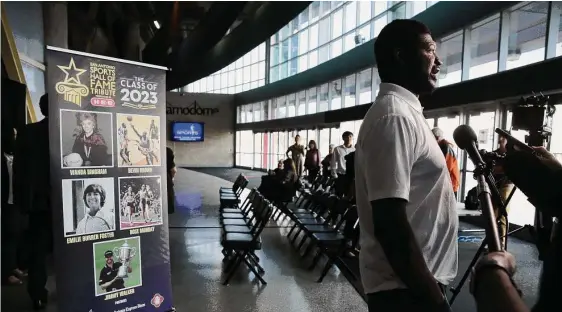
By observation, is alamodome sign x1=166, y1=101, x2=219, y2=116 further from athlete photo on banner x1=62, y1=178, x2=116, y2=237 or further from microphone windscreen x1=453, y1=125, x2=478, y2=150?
microphone windscreen x1=453, y1=125, x2=478, y2=150

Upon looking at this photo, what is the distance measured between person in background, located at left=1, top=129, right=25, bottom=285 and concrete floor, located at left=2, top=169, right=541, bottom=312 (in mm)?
173

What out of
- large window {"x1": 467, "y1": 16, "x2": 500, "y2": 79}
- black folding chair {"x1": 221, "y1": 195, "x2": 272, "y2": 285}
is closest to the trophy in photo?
black folding chair {"x1": 221, "y1": 195, "x2": 272, "y2": 285}

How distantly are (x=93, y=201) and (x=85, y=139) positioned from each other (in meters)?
0.41

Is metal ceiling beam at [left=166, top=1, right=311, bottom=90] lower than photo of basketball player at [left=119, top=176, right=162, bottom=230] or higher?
higher

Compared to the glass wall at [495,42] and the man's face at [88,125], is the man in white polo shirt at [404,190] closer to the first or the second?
the man's face at [88,125]

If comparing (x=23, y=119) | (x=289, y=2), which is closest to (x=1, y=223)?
(x=23, y=119)

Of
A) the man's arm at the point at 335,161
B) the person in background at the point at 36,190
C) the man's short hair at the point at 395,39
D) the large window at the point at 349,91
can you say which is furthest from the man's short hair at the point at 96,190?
the large window at the point at 349,91

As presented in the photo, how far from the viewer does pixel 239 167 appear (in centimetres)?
2112

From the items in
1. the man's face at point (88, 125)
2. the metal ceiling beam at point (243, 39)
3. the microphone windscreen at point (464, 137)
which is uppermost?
the metal ceiling beam at point (243, 39)

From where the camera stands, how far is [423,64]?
1021mm

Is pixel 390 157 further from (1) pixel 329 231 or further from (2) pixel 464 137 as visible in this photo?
(1) pixel 329 231

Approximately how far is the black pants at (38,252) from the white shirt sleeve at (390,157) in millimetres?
2811

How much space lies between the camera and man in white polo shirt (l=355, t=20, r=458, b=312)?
2.88 feet

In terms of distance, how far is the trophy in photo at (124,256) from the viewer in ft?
8.03
